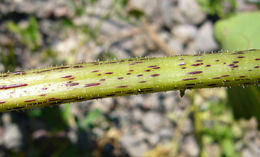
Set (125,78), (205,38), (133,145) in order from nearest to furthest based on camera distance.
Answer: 1. (125,78)
2. (133,145)
3. (205,38)

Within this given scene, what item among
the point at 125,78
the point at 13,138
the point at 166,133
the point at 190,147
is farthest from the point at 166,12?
the point at 125,78

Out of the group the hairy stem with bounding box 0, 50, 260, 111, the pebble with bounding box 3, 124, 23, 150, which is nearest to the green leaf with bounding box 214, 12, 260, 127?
the hairy stem with bounding box 0, 50, 260, 111

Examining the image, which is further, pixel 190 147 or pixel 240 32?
pixel 190 147

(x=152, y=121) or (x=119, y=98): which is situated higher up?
(x=119, y=98)

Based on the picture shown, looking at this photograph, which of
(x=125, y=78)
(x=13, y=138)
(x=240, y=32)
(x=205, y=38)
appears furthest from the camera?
(x=205, y=38)

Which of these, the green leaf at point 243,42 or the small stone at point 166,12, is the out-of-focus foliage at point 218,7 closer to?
the small stone at point 166,12

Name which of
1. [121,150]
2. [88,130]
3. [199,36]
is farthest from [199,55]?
[199,36]

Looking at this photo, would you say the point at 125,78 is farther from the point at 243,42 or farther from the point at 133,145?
the point at 133,145

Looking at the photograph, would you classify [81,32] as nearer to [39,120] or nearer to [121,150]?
[39,120]
